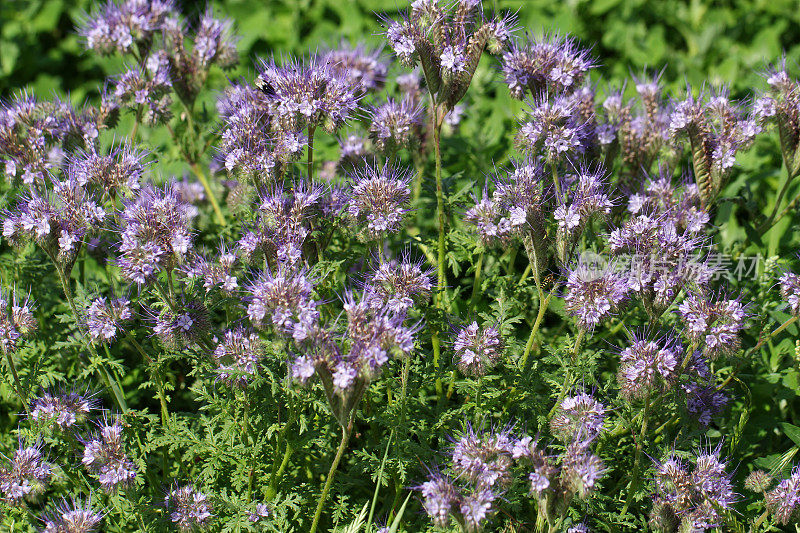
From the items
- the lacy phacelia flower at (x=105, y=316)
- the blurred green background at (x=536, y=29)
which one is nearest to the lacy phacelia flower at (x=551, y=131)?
the lacy phacelia flower at (x=105, y=316)

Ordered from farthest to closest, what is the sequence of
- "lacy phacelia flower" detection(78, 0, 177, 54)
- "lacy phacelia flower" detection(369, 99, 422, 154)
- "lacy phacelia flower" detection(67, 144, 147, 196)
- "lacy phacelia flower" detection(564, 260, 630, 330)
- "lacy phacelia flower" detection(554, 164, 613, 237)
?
"lacy phacelia flower" detection(78, 0, 177, 54) → "lacy phacelia flower" detection(369, 99, 422, 154) → "lacy phacelia flower" detection(67, 144, 147, 196) → "lacy phacelia flower" detection(554, 164, 613, 237) → "lacy phacelia flower" detection(564, 260, 630, 330)

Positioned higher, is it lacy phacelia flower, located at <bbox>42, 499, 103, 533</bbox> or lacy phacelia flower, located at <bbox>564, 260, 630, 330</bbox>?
lacy phacelia flower, located at <bbox>564, 260, 630, 330</bbox>

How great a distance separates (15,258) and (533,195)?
2720 millimetres

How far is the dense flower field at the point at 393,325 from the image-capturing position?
2891 millimetres

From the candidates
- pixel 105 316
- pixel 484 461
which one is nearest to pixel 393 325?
pixel 484 461

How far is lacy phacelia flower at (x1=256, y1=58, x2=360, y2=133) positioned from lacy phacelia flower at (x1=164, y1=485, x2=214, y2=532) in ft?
5.28

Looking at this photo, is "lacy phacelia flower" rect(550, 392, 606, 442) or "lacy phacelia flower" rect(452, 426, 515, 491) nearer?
"lacy phacelia flower" rect(452, 426, 515, 491)

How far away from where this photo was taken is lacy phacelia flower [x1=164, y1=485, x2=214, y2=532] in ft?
9.87

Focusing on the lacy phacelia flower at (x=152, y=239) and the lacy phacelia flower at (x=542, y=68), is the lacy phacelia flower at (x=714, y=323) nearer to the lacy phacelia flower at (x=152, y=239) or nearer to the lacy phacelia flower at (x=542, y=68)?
the lacy phacelia flower at (x=542, y=68)

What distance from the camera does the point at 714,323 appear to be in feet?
9.75

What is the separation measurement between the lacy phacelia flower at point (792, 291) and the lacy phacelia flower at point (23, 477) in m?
3.28

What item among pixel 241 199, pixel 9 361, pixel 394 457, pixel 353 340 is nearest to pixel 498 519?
pixel 394 457

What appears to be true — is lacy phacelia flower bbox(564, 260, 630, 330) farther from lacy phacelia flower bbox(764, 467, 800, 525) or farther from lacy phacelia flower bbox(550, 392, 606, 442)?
lacy phacelia flower bbox(764, 467, 800, 525)

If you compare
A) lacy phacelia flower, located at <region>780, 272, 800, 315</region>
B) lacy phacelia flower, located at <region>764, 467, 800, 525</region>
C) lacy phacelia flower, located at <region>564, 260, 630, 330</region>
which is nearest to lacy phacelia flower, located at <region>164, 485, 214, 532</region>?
lacy phacelia flower, located at <region>564, 260, 630, 330</region>
